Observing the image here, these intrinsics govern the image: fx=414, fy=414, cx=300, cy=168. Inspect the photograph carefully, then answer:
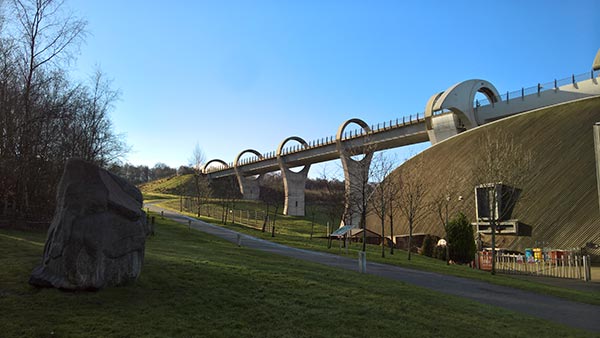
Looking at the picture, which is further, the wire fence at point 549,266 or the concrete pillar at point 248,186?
the concrete pillar at point 248,186

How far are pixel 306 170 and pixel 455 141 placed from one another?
141 ft

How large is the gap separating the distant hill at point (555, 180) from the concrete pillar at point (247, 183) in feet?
202

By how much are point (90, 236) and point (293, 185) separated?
71736 mm

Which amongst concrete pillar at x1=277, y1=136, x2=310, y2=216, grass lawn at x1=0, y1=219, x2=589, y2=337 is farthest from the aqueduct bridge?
grass lawn at x1=0, y1=219, x2=589, y2=337

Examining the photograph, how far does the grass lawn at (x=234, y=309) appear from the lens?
22.4ft

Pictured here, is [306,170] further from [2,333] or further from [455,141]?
[2,333]

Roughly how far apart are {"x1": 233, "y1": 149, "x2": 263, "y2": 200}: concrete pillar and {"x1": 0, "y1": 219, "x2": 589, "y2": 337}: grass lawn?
273ft

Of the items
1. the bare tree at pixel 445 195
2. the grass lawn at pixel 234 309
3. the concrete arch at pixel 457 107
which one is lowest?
the grass lawn at pixel 234 309

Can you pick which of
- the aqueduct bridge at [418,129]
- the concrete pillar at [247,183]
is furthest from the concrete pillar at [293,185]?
the concrete pillar at [247,183]

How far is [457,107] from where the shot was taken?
144 ft

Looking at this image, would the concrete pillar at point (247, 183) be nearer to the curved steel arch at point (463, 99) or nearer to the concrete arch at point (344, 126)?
the concrete arch at point (344, 126)

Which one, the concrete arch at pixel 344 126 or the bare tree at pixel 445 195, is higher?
the concrete arch at pixel 344 126

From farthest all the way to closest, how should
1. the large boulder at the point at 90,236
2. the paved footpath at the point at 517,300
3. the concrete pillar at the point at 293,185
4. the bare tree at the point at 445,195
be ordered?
1. the concrete pillar at the point at 293,185
2. the bare tree at the point at 445,195
3. the paved footpath at the point at 517,300
4. the large boulder at the point at 90,236

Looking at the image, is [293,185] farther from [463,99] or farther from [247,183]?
[463,99]
